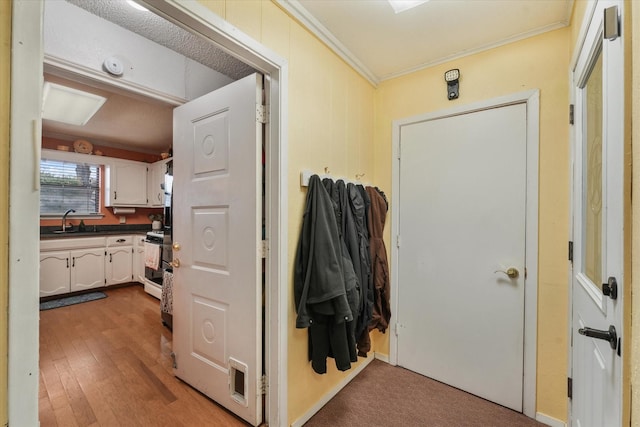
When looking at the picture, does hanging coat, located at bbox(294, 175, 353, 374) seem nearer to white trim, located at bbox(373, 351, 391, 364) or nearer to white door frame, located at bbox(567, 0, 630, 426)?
white trim, located at bbox(373, 351, 391, 364)

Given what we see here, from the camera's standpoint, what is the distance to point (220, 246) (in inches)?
68.1

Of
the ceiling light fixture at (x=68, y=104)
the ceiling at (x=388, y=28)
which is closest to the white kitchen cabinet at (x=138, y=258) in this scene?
the ceiling light fixture at (x=68, y=104)

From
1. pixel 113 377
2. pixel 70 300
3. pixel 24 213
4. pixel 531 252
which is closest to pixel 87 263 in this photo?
pixel 70 300

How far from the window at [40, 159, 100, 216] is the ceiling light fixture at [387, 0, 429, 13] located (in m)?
5.14

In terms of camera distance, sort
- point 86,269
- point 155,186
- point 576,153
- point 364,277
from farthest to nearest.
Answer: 1. point 155,186
2. point 86,269
3. point 364,277
4. point 576,153

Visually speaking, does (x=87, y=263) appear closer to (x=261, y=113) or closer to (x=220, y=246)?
(x=220, y=246)

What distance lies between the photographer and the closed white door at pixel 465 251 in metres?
1.79

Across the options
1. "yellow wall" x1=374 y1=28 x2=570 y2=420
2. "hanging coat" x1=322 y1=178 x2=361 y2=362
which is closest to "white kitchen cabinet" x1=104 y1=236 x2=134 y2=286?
"hanging coat" x1=322 y1=178 x2=361 y2=362

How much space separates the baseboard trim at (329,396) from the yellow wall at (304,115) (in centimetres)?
3

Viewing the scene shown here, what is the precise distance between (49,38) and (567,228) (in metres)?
3.10

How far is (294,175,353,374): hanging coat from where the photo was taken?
1521 millimetres

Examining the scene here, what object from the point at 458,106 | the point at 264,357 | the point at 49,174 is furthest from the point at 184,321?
the point at 49,174

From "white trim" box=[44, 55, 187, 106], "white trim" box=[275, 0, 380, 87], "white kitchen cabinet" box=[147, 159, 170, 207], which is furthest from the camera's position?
"white kitchen cabinet" box=[147, 159, 170, 207]

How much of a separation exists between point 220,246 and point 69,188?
4327 millimetres
